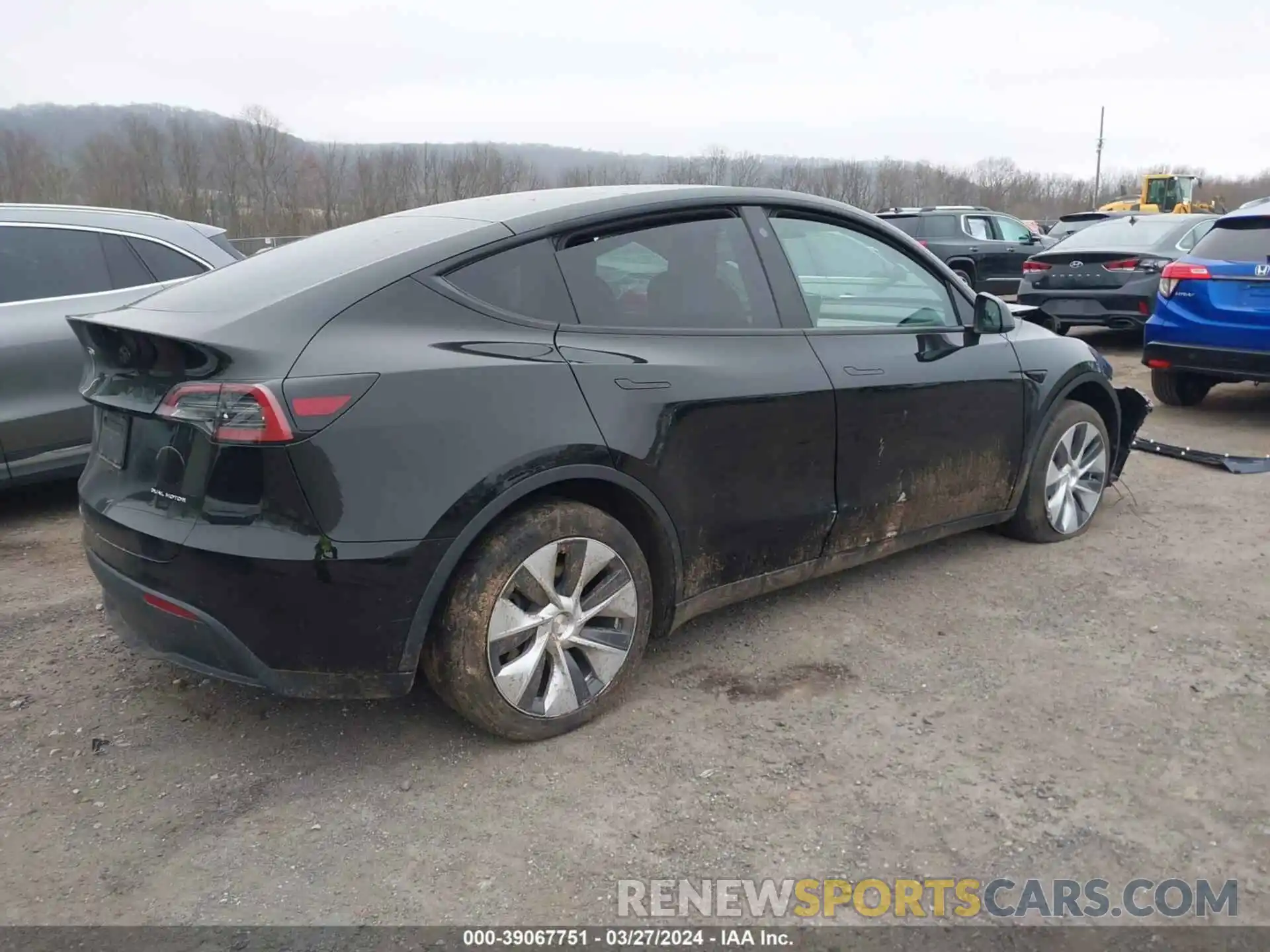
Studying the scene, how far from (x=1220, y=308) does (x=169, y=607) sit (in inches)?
272

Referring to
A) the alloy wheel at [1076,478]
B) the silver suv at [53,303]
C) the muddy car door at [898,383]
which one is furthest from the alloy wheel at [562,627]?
the silver suv at [53,303]

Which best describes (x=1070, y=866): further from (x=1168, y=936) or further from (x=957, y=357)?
(x=957, y=357)

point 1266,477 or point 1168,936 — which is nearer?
point 1168,936

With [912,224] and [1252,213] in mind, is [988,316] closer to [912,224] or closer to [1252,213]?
[1252,213]

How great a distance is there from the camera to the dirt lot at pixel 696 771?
96.2 inches

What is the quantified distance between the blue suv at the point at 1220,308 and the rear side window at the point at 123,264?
6.71 metres

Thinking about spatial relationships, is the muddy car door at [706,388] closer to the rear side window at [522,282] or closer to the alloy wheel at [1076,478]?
the rear side window at [522,282]

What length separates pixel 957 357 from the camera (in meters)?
4.09

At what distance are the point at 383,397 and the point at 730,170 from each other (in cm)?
5224

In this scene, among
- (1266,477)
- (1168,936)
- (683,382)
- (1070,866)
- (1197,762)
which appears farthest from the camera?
(1266,477)

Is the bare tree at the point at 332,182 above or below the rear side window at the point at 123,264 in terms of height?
above

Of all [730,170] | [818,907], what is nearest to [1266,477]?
[818,907]

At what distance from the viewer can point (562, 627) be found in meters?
2.97

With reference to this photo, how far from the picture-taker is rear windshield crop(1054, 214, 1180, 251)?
10.4 metres
